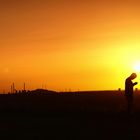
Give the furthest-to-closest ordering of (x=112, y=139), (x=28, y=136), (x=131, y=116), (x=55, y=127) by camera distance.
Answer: (x=131, y=116), (x=55, y=127), (x=28, y=136), (x=112, y=139)

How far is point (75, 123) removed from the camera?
789 inches

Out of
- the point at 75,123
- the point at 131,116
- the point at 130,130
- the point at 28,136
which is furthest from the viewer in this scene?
the point at 131,116

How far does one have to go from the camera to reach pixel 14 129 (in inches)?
720

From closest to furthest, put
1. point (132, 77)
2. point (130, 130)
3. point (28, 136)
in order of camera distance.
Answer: point (28, 136), point (130, 130), point (132, 77)

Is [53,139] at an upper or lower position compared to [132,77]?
lower

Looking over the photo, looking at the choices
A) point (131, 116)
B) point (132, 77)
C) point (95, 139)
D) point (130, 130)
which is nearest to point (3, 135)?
point (95, 139)

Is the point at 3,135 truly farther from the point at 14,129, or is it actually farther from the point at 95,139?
the point at 95,139

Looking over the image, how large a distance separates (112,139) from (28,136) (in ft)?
8.84

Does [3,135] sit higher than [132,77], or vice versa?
[132,77]

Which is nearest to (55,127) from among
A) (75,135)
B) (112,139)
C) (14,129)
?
(14,129)

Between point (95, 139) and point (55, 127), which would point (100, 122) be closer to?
point (55, 127)

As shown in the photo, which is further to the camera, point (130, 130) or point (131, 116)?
point (131, 116)

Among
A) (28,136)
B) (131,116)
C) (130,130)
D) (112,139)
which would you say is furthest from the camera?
(131,116)

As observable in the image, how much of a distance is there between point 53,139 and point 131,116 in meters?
8.08
